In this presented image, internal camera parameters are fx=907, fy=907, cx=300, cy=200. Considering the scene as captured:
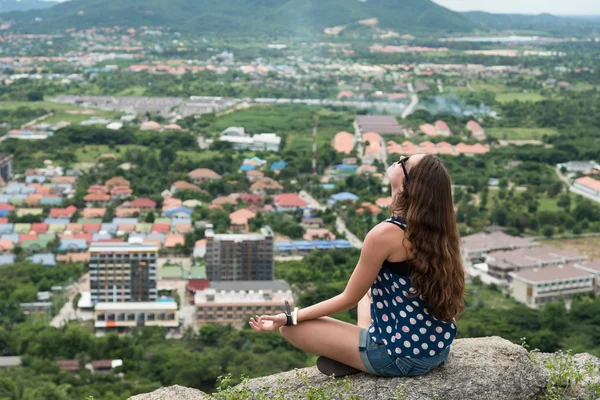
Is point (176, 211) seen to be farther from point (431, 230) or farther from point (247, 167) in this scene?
point (431, 230)

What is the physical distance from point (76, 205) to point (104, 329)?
469 cm

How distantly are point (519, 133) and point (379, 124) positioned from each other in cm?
281

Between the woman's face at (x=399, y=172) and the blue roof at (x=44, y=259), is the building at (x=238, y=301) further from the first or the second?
the woman's face at (x=399, y=172)

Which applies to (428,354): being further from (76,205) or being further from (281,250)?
(76,205)

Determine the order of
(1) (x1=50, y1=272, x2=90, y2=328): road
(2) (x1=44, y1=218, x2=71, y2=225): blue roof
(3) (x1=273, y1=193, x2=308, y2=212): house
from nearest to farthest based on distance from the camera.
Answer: (1) (x1=50, y1=272, x2=90, y2=328): road
(2) (x1=44, y1=218, x2=71, y2=225): blue roof
(3) (x1=273, y1=193, x2=308, y2=212): house

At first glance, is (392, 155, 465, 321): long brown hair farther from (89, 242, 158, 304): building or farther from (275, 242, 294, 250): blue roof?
(275, 242, 294, 250): blue roof

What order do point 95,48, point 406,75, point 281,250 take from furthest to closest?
1. point 95,48
2. point 406,75
3. point 281,250

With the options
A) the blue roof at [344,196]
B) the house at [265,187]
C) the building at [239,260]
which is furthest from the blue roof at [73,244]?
the blue roof at [344,196]

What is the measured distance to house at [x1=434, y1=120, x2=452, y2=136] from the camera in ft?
59.0

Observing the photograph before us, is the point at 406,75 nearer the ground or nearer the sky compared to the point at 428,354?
nearer the ground

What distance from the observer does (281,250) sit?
10.2m

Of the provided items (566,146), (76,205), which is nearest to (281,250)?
(76,205)

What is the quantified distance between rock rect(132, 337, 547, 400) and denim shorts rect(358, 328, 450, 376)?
2cm

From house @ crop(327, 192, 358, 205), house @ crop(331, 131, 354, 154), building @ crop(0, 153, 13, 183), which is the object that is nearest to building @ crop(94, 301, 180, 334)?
house @ crop(327, 192, 358, 205)
